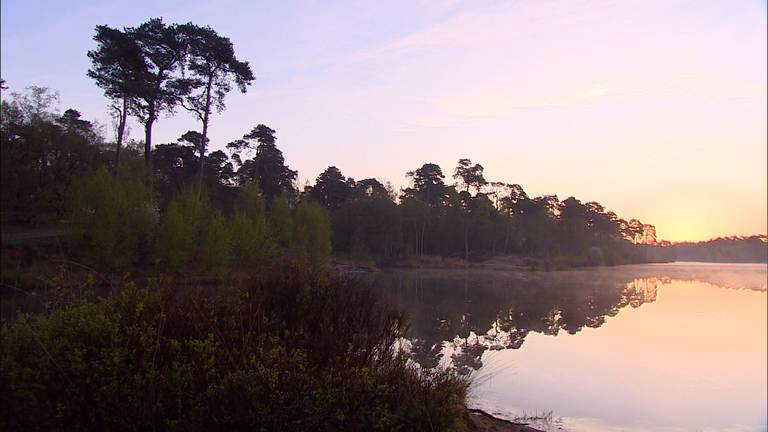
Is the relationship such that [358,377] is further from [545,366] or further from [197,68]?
[197,68]

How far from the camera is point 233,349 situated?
517 centimetres

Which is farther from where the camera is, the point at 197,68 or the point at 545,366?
the point at 197,68

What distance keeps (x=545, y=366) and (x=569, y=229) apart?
77764mm

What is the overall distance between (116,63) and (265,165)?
947 inches

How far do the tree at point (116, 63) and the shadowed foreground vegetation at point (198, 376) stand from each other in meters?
27.3

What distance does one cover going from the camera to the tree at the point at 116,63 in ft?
95.9

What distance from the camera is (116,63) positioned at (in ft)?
98.8

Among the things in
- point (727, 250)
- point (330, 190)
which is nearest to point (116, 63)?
point (330, 190)

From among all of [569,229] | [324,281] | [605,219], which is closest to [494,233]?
[569,229]

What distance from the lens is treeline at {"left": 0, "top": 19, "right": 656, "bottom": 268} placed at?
87.3 feet

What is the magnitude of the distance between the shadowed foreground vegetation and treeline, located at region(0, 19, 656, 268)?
365cm

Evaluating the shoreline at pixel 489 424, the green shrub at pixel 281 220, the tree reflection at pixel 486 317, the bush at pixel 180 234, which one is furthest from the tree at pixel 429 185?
the shoreline at pixel 489 424

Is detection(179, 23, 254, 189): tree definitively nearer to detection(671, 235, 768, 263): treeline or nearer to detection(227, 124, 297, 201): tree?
detection(227, 124, 297, 201): tree

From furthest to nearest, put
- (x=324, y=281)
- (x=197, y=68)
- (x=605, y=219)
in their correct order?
1. (x=605, y=219)
2. (x=197, y=68)
3. (x=324, y=281)
